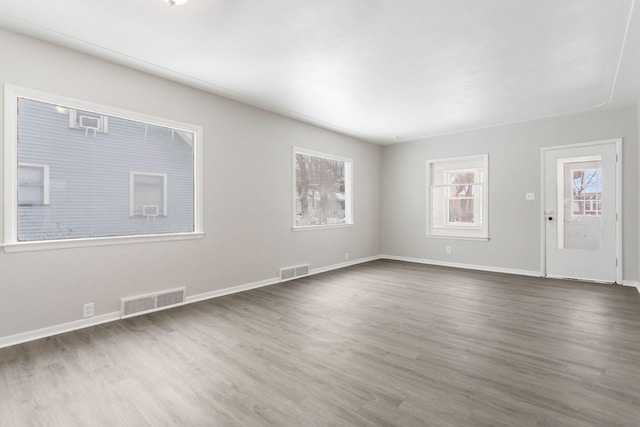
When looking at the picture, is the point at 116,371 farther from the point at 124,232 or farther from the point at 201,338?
the point at 124,232

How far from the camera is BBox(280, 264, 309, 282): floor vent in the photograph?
16.9ft

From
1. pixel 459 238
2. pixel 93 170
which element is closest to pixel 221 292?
pixel 93 170

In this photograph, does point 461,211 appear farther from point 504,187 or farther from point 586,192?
point 586,192

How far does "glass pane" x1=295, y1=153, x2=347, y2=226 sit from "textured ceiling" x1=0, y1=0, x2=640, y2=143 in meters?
1.48

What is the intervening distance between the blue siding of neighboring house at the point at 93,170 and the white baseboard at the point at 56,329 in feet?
2.72

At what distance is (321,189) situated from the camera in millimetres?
6152

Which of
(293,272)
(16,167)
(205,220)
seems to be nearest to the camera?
(16,167)

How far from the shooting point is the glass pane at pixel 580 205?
4.97 metres

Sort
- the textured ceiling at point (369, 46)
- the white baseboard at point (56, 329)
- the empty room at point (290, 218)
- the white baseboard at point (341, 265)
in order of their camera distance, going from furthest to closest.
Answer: the white baseboard at point (341, 265) < the white baseboard at point (56, 329) < the textured ceiling at point (369, 46) < the empty room at point (290, 218)

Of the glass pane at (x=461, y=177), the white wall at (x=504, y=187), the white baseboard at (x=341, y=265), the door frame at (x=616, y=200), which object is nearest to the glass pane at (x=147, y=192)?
the white baseboard at (x=341, y=265)

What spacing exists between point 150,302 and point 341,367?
240cm

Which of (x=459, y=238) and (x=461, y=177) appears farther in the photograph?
(x=461, y=177)

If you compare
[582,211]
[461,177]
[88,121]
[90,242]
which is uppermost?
[88,121]

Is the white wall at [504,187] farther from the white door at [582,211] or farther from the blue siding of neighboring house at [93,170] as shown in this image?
the blue siding of neighboring house at [93,170]
